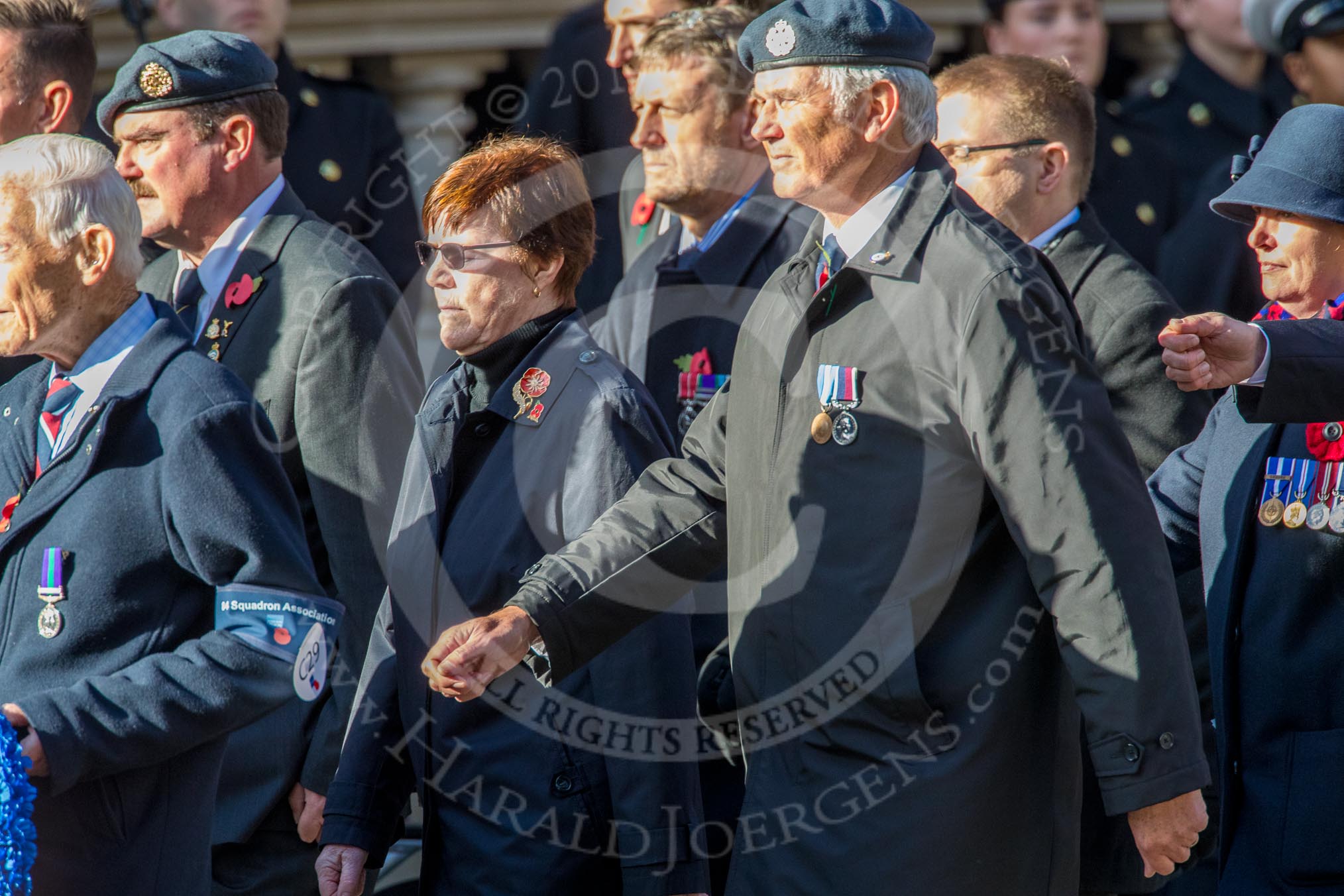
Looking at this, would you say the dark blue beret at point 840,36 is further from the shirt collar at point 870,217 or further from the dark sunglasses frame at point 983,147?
the dark sunglasses frame at point 983,147

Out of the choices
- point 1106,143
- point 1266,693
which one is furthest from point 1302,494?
point 1106,143

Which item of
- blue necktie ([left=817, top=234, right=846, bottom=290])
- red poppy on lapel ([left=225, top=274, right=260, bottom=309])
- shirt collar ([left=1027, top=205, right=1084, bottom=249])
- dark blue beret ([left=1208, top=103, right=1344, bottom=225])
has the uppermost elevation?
blue necktie ([left=817, top=234, right=846, bottom=290])

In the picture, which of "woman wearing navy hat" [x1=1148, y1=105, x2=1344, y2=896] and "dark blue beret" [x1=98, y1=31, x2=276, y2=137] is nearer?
"woman wearing navy hat" [x1=1148, y1=105, x2=1344, y2=896]

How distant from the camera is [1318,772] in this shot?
11.1ft

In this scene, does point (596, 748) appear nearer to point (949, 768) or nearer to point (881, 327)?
point (949, 768)

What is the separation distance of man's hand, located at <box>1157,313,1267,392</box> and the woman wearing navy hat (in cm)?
60

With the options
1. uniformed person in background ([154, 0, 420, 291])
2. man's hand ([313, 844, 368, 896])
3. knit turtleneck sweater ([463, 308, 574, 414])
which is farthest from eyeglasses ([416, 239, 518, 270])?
uniformed person in background ([154, 0, 420, 291])

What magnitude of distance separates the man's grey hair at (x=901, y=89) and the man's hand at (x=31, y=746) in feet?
5.21

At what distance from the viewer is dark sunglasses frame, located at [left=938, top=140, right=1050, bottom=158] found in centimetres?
425

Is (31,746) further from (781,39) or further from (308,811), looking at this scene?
(781,39)

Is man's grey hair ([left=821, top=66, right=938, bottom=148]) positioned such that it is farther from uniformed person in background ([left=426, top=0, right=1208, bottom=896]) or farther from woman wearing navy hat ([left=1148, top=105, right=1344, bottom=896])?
woman wearing navy hat ([left=1148, top=105, right=1344, bottom=896])

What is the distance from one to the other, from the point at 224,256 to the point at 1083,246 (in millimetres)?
1927

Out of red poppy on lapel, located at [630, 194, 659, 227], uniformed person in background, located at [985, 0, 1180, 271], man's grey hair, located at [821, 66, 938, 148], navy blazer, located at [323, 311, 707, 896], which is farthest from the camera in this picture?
uniformed person in background, located at [985, 0, 1180, 271]

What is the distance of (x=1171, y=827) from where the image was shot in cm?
264
